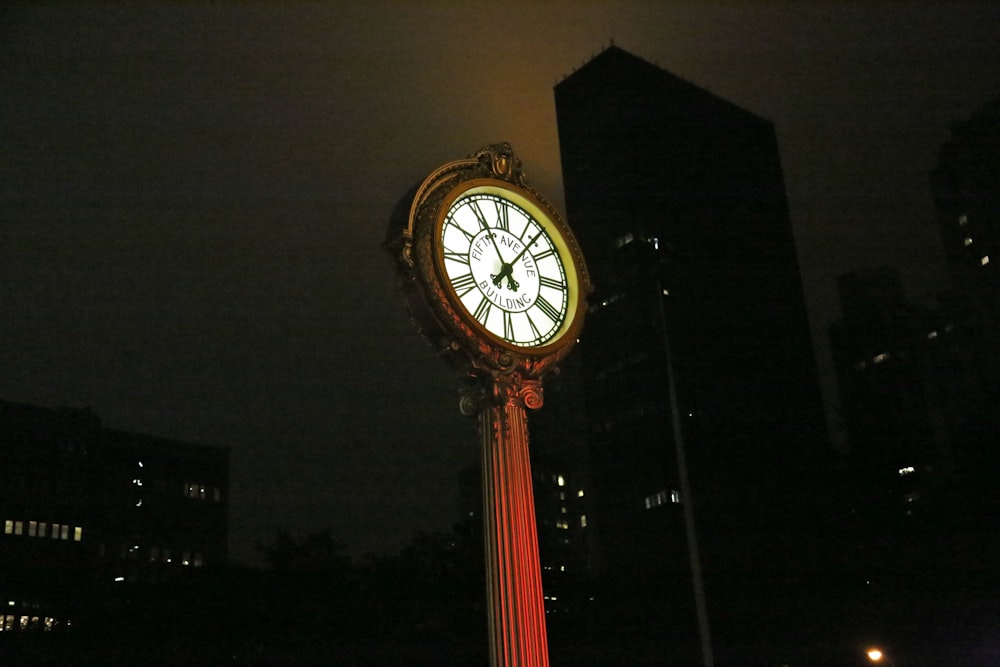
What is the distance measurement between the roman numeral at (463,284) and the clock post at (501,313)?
1cm

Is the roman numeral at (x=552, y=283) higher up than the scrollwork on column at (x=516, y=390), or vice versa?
the roman numeral at (x=552, y=283)

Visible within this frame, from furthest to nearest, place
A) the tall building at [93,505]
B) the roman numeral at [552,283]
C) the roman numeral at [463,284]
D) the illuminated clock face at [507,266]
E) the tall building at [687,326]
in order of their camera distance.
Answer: the tall building at [687,326], the tall building at [93,505], the roman numeral at [552,283], the illuminated clock face at [507,266], the roman numeral at [463,284]

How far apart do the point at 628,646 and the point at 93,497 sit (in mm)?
39145

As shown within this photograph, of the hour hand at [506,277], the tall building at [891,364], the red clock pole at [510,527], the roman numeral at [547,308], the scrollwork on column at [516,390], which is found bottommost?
the red clock pole at [510,527]

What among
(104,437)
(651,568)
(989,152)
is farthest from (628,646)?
(989,152)

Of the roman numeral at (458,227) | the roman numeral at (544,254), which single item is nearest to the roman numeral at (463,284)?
the roman numeral at (458,227)

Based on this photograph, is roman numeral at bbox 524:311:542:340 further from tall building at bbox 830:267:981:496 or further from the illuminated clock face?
tall building at bbox 830:267:981:496

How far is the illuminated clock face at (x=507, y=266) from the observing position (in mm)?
7539

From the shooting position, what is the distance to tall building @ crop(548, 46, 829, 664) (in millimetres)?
70375

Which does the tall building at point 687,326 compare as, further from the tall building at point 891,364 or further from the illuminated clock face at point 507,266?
the illuminated clock face at point 507,266

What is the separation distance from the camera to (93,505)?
58.2 metres

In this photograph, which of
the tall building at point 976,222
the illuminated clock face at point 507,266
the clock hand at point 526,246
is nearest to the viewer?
the illuminated clock face at point 507,266

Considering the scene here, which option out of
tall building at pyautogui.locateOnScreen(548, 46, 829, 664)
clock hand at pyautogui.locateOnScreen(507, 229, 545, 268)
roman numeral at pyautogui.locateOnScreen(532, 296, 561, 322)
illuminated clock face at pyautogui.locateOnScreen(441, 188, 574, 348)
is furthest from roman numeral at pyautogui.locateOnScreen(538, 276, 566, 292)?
tall building at pyautogui.locateOnScreen(548, 46, 829, 664)

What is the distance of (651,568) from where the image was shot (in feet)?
203
